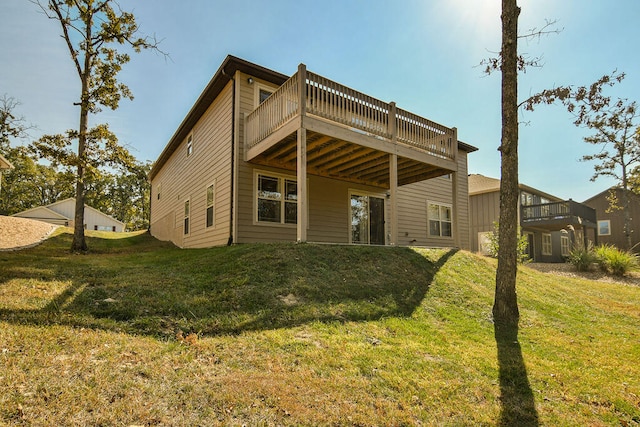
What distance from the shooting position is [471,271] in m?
8.17

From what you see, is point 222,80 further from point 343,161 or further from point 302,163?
point 302,163

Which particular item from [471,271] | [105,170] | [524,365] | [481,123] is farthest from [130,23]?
[524,365]

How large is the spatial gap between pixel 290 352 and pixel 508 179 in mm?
4552

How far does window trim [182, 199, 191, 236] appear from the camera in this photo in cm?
1373

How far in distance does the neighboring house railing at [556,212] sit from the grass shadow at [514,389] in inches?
763

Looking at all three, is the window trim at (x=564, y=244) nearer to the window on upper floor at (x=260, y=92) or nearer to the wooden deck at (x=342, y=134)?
the wooden deck at (x=342, y=134)

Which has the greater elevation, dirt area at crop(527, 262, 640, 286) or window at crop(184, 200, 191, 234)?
window at crop(184, 200, 191, 234)

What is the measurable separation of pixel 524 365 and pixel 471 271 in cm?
446

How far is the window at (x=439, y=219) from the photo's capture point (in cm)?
1471

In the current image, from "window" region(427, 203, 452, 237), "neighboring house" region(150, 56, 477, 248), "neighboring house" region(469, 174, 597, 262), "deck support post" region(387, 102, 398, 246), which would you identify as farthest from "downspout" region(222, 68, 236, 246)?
"neighboring house" region(469, 174, 597, 262)

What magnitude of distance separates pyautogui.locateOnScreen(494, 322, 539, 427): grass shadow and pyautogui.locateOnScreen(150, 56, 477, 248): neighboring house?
420 cm

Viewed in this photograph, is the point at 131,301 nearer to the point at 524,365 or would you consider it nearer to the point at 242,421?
the point at 242,421

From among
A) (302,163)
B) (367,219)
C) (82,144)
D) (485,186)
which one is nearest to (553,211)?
(485,186)

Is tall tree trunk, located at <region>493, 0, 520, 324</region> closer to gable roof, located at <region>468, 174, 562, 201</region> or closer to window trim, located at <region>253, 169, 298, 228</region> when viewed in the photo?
window trim, located at <region>253, 169, 298, 228</region>
